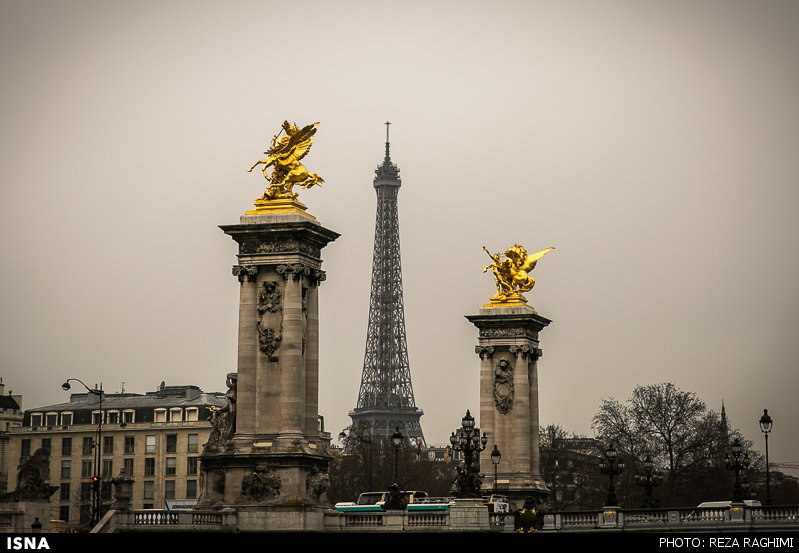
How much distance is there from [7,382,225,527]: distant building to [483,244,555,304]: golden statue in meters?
39.2

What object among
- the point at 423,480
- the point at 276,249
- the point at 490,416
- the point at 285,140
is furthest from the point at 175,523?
the point at 423,480

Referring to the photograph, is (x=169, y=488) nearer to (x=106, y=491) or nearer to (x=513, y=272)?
(x=106, y=491)

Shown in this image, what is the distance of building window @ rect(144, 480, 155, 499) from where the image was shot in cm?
11488

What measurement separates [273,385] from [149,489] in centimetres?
5984

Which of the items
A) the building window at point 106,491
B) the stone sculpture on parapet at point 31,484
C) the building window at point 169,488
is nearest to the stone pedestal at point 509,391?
the stone sculpture on parapet at point 31,484

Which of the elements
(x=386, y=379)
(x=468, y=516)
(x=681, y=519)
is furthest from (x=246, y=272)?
(x=386, y=379)

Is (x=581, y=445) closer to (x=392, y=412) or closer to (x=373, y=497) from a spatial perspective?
(x=373, y=497)

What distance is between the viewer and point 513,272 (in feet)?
264

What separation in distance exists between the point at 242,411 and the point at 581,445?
62942mm

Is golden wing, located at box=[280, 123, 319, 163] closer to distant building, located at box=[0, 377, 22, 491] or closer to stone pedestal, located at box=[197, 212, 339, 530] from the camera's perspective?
stone pedestal, located at box=[197, 212, 339, 530]

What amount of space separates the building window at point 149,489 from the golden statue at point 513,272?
43.6 metres

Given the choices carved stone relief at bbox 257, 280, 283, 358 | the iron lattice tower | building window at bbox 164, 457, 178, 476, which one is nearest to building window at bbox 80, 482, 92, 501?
building window at bbox 164, 457, 178, 476

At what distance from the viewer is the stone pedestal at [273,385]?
56562mm

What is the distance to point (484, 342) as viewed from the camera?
78.8m
